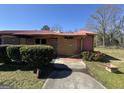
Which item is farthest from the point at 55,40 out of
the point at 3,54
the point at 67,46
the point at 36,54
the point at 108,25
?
the point at 108,25

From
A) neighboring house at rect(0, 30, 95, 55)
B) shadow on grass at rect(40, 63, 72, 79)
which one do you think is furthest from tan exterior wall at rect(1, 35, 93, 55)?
shadow on grass at rect(40, 63, 72, 79)

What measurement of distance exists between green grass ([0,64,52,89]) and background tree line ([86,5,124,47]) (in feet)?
124

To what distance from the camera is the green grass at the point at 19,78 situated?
7.43m

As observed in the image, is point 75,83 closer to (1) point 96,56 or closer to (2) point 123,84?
(2) point 123,84

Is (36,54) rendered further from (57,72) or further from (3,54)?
(3,54)

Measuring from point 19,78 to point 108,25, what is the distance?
41.7 metres

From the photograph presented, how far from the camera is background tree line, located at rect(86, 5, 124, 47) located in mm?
44744

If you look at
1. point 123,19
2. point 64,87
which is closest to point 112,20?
point 123,19

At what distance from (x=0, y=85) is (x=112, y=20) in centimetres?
4284

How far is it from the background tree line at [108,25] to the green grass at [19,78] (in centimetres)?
3781

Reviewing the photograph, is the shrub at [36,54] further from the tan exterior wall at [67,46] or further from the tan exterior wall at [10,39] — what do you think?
the tan exterior wall at [10,39]

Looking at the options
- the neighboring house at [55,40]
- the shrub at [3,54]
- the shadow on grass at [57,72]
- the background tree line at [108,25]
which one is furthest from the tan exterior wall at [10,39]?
the background tree line at [108,25]

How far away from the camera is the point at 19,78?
8.41 metres

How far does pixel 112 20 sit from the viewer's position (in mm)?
45781
